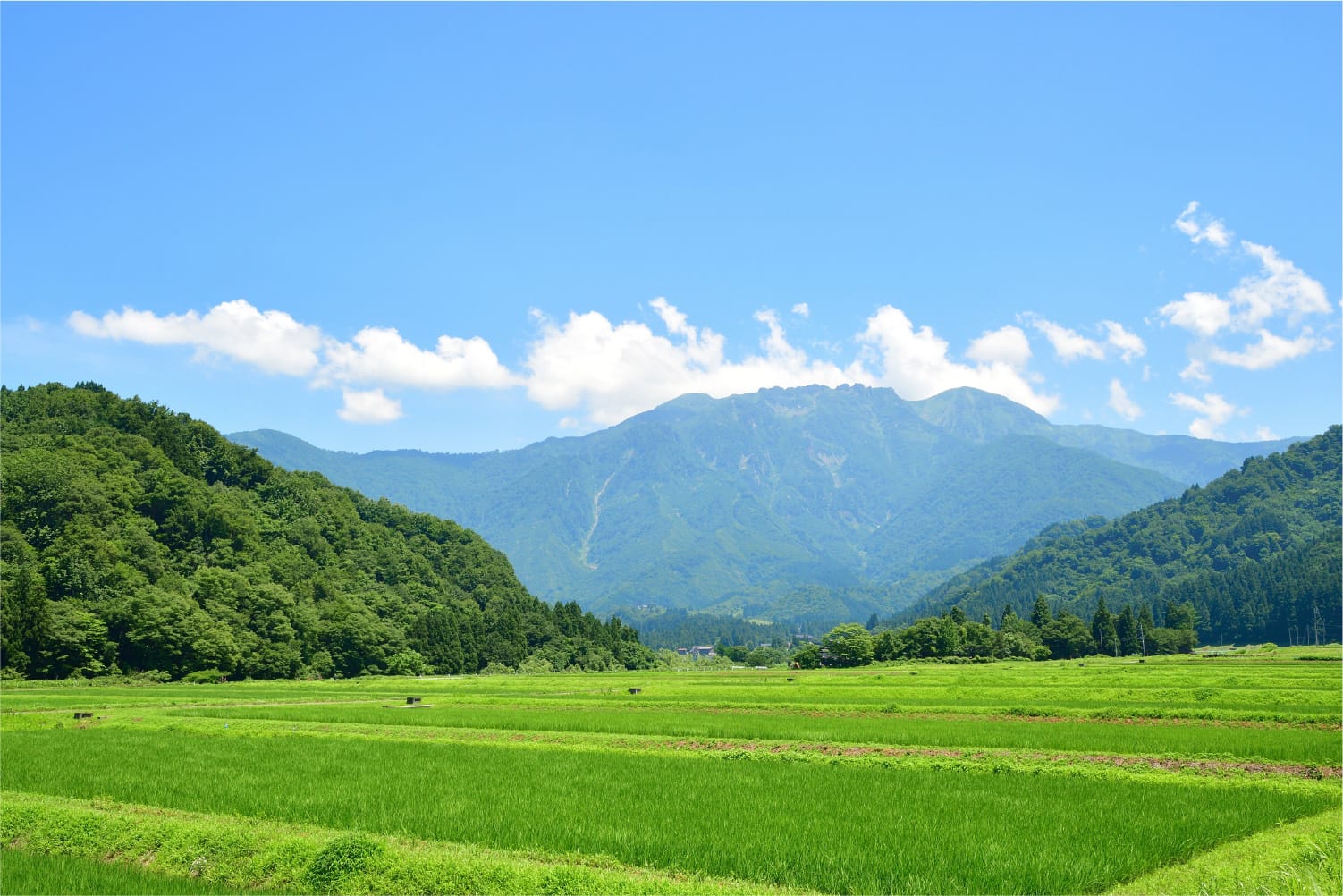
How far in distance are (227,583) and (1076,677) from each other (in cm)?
8842

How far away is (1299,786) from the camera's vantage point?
21.4 meters

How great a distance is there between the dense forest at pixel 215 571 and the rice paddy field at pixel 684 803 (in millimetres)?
44893

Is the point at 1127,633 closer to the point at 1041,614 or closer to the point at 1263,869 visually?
the point at 1041,614

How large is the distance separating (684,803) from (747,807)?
1541 millimetres

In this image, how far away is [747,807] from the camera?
63.6 feet

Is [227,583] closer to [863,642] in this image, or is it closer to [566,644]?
[566,644]

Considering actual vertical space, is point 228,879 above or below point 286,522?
below

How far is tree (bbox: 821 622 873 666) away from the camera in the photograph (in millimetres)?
121500

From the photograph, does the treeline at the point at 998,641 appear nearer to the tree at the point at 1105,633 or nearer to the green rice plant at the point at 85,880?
the tree at the point at 1105,633

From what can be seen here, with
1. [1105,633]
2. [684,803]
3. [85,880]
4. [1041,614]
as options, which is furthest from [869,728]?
[1041,614]

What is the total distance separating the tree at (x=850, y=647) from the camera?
12150 centimetres

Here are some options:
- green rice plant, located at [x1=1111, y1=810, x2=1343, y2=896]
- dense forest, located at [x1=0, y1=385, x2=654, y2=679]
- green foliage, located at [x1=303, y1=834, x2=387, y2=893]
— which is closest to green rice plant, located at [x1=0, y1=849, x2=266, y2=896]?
green foliage, located at [x1=303, y1=834, x2=387, y2=893]

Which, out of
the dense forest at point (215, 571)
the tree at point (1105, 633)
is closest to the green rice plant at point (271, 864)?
the dense forest at point (215, 571)

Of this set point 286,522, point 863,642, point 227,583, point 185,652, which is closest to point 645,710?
point 185,652
